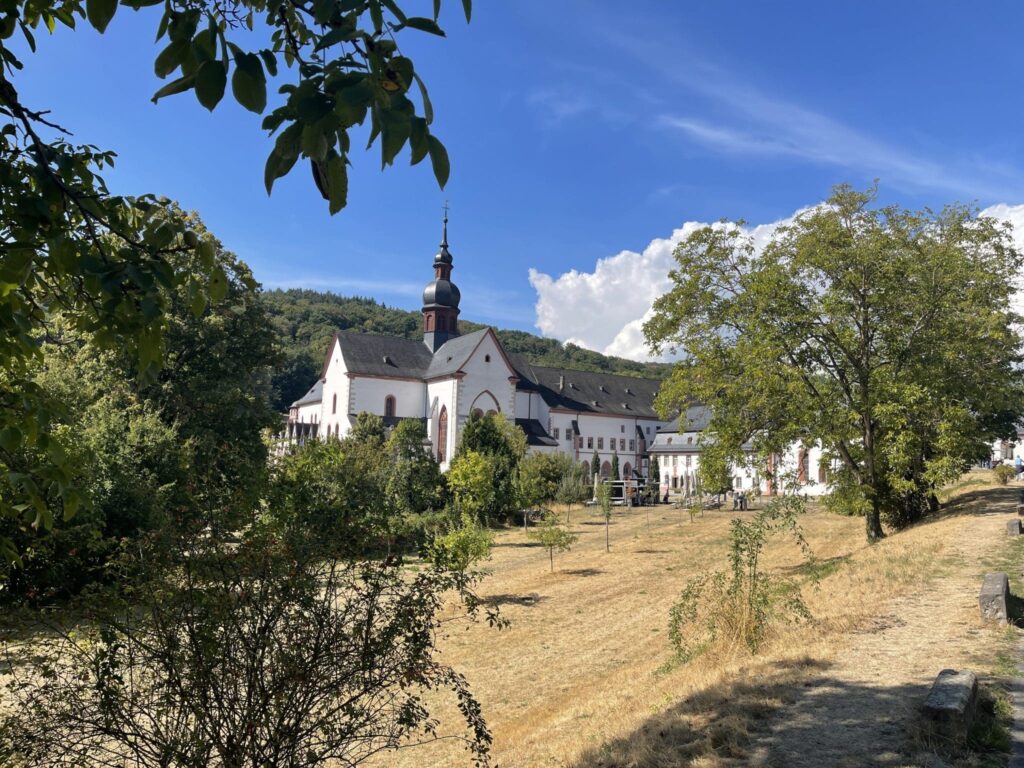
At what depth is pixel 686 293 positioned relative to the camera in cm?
2158

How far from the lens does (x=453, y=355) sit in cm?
6197

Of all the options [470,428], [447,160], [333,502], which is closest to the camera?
[447,160]

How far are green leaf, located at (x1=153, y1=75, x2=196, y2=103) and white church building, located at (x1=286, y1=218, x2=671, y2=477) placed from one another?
54.3 m

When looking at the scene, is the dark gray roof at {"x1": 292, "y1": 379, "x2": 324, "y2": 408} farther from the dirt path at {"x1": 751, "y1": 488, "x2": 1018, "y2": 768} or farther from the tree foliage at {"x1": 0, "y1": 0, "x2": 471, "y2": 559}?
the tree foliage at {"x1": 0, "y1": 0, "x2": 471, "y2": 559}

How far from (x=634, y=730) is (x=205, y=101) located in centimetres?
637

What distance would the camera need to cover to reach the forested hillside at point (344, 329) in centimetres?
10119

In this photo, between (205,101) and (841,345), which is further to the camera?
(841,345)

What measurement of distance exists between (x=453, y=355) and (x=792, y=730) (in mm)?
57131

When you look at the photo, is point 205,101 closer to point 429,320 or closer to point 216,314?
point 216,314

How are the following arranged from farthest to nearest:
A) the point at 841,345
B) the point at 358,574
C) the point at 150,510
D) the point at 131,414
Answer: the point at 131,414 < the point at 841,345 < the point at 150,510 < the point at 358,574

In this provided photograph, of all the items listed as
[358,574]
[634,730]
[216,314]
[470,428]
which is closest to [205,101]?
[358,574]

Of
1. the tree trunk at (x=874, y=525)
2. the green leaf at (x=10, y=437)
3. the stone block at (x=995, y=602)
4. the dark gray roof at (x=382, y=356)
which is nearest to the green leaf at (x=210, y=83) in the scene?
the green leaf at (x=10, y=437)

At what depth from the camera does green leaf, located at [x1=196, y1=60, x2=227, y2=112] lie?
1.71 meters

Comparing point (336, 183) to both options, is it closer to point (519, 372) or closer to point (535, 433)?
point (535, 433)
